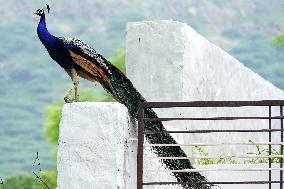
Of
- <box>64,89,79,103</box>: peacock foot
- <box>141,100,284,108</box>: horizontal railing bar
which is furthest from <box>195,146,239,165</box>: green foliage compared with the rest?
<box>64,89,79,103</box>: peacock foot

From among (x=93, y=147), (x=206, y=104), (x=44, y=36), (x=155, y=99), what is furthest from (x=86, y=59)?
(x=155, y=99)

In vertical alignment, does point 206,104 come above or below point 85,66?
below

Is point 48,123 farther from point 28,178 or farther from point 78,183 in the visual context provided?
point 78,183

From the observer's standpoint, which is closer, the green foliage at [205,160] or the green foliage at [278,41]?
the green foliage at [205,160]

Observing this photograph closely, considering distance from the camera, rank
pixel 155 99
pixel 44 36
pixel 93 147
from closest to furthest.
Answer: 1. pixel 93 147
2. pixel 44 36
3. pixel 155 99

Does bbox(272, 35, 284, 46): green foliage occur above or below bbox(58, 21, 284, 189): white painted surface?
above

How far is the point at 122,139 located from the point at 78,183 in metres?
0.36

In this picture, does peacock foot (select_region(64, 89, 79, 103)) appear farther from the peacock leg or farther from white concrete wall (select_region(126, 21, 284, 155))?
white concrete wall (select_region(126, 21, 284, 155))

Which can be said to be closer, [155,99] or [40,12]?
[40,12]

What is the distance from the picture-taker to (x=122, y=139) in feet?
17.7

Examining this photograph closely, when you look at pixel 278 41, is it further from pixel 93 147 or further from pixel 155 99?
pixel 93 147

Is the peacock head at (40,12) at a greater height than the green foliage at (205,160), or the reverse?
the peacock head at (40,12)

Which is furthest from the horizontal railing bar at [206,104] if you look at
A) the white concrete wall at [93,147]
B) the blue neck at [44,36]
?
the blue neck at [44,36]

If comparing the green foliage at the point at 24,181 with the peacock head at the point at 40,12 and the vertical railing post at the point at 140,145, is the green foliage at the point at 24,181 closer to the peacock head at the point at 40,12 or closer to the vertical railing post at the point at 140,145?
the peacock head at the point at 40,12
